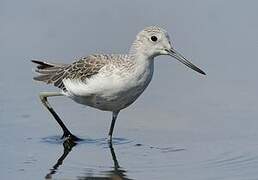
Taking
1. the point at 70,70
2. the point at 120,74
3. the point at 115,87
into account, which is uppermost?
the point at 70,70

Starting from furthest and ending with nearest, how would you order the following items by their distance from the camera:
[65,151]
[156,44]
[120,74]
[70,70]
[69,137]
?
[70,70]
[69,137]
[65,151]
[156,44]
[120,74]

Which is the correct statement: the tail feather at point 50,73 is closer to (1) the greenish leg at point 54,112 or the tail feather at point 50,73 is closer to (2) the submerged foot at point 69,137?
(1) the greenish leg at point 54,112

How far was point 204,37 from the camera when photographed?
14.4 meters

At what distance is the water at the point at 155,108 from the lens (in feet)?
32.5

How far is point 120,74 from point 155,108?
1490 mm

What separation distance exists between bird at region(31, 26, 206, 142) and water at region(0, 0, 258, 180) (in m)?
0.49

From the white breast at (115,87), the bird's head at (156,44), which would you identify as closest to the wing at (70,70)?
the white breast at (115,87)

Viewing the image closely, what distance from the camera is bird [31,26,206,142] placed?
10539mm

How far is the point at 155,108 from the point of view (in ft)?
39.0

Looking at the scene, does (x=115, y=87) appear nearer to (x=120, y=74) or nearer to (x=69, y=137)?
(x=120, y=74)

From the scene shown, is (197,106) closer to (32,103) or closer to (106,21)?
(32,103)

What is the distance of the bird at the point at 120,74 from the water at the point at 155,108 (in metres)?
0.49

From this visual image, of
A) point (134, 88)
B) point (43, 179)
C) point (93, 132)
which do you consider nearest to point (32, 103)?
point (93, 132)

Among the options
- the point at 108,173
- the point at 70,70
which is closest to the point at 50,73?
the point at 70,70
